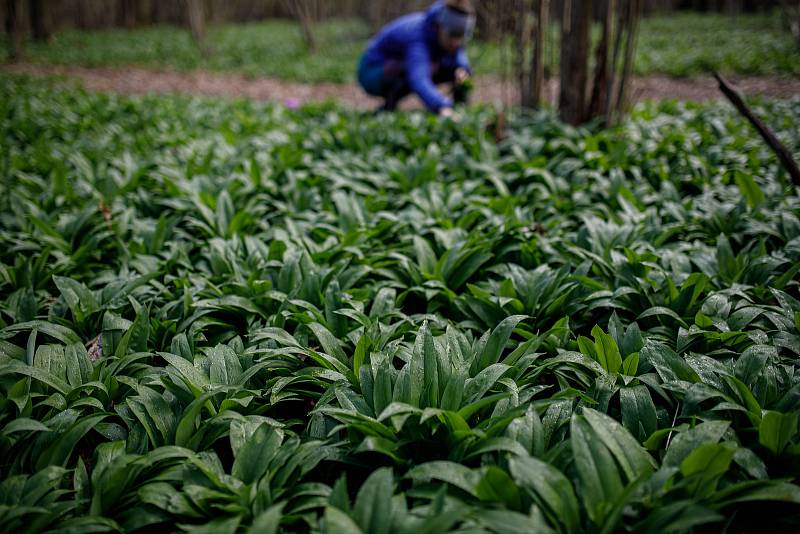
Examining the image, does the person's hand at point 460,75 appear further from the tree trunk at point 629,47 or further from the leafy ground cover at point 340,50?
the tree trunk at point 629,47

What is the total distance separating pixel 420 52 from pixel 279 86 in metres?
6.40

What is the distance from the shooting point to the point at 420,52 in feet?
18.2

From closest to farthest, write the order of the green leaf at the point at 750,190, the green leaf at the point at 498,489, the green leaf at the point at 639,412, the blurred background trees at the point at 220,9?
the green leaf at the point at 498,489, the green leaf at the point at 639,412, the green leaf at the point at 750,190, the blurred background trees at the point at 220,9

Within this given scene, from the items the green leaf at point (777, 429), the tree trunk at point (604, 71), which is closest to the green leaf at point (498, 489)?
the green leaf at point (777, 429)

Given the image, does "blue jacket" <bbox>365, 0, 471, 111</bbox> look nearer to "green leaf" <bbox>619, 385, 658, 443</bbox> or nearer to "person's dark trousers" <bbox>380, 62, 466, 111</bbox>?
"person's dark trousers" <bbox>380, 62, 466, 111</bbox>

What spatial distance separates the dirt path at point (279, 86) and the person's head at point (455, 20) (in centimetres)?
123

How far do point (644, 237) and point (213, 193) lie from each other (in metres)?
2.71

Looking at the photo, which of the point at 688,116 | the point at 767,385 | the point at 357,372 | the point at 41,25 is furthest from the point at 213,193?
the point at 41,25

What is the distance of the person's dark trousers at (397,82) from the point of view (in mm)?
6340

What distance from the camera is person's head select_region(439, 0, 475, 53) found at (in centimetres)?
516

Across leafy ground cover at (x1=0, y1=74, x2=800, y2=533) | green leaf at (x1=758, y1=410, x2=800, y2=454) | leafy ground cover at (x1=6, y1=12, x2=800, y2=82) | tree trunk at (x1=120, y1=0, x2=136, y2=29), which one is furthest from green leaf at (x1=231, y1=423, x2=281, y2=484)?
tree trunk at (x1=120, y1=0, x2=136, y2=29)

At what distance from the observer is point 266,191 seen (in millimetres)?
3627

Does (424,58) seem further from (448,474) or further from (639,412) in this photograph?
(448,474)

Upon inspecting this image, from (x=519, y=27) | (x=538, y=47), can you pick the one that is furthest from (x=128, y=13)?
(x=538, y=47)
